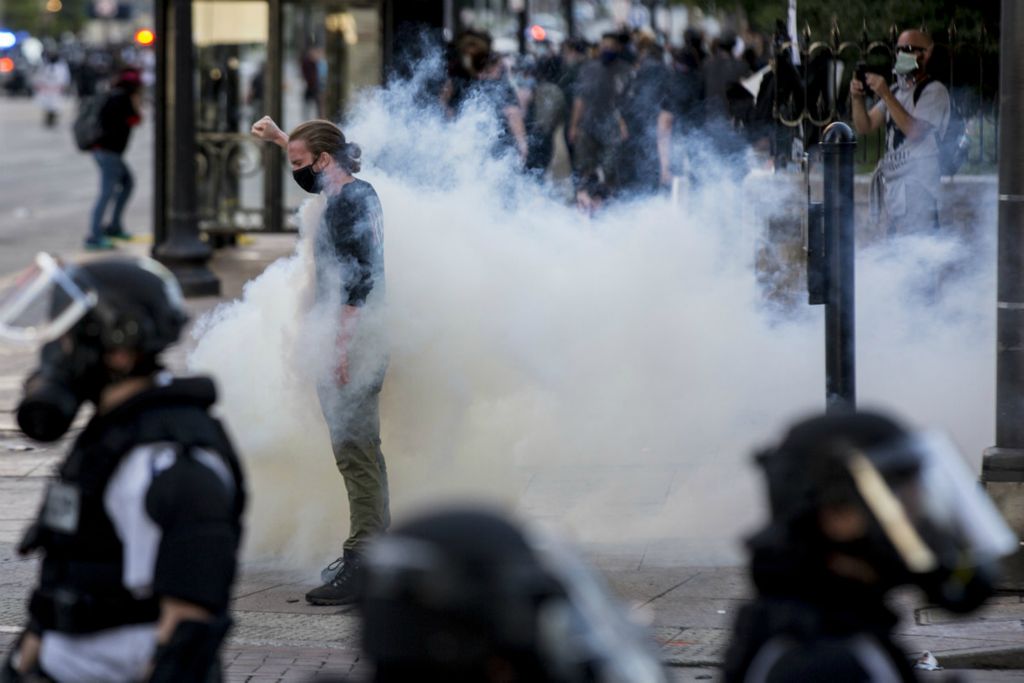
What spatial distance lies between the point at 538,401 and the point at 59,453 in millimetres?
3088

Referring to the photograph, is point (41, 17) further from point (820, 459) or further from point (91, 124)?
point (820, 459)

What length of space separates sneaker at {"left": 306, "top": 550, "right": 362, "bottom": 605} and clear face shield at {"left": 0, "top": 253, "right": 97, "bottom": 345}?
3.29 m

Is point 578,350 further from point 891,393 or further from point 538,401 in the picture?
point 891,393

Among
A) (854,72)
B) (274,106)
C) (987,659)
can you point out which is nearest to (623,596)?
(987,659)

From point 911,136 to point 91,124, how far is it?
10985mm

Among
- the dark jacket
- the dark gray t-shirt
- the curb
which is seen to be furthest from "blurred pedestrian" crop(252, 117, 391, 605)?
the dark jacket

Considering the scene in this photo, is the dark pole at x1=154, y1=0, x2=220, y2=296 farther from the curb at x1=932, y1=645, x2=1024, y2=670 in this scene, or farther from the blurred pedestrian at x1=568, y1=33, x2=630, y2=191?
the curb at x1=932, y1=645, x2=1024, y2=670

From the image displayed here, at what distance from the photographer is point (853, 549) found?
2.63 m

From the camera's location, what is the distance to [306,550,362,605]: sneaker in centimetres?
655

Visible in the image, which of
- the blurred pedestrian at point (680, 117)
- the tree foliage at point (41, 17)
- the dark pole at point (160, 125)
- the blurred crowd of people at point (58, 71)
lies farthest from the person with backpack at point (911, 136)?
the tree foliage at point (41, 17)

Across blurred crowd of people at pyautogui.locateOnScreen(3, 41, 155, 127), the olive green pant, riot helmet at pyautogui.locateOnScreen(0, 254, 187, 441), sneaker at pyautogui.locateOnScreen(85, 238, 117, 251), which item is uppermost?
blurred crowd of people at pyautogui.locateOnScreen(3, 41, 155, 127)

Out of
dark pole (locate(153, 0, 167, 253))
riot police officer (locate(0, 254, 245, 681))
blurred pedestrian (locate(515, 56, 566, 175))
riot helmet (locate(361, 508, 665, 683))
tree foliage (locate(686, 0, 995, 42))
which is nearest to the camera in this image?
riot helmet (locate(361, 508, 665, 683))

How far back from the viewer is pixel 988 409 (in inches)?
322

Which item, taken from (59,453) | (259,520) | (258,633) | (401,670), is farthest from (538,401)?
(401,670)
